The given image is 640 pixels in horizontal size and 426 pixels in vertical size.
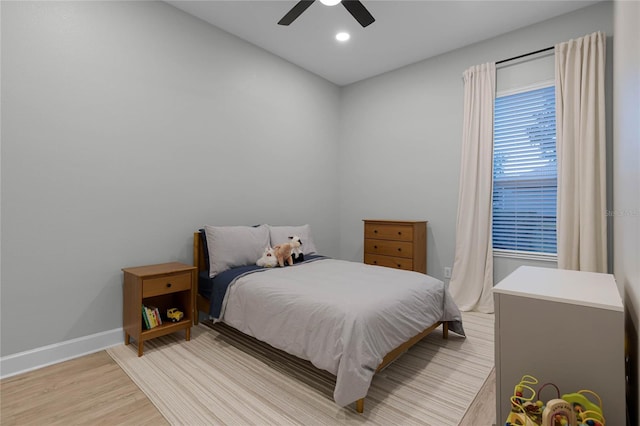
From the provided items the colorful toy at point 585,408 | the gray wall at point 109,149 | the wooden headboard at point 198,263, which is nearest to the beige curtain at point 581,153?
the colorful toy at point 585,408

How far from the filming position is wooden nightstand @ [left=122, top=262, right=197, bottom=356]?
2293 millimetres

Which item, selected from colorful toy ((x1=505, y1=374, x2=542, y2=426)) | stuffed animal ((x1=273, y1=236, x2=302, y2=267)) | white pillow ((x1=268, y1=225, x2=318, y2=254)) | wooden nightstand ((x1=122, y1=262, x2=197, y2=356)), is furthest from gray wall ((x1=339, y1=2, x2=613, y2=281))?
wooden nightstand ((x1=122, y1=262, x2=197, y2=356))

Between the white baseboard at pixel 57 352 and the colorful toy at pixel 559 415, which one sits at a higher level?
the colorful toy at pixel 559 415

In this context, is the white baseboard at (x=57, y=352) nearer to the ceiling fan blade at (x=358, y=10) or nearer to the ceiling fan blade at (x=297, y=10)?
the ceiling fan blade at (x=297, y=10)

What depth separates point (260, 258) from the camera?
9.84ft

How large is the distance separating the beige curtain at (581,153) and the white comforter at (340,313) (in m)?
1.36

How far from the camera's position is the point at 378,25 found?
3.15 meters

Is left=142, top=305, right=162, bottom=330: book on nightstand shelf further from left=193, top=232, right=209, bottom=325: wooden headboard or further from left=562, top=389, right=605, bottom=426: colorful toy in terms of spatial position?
left=562, top=389, right=605, bottom=426: colorful toy

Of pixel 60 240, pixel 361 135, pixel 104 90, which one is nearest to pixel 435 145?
pixel 361 135

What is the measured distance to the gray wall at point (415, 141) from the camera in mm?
3355

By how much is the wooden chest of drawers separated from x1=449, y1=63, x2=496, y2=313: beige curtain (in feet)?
1.32

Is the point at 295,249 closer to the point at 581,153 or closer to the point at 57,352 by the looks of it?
the point at 57,352

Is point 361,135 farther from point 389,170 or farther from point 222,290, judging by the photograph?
point 222,290

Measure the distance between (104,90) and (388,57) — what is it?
3.08m
